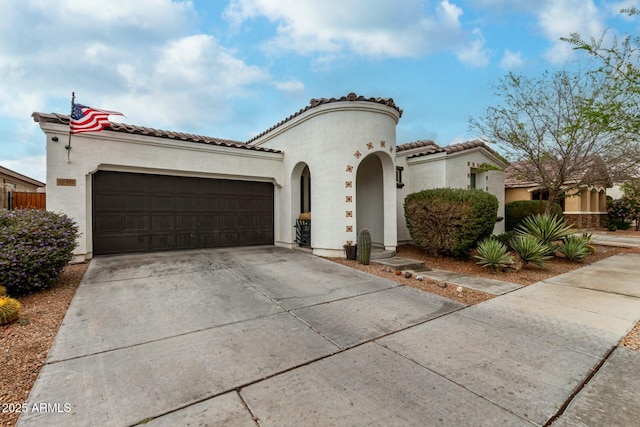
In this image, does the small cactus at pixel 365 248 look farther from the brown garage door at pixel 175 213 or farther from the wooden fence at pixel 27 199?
the wooden fence at pixel 27 199

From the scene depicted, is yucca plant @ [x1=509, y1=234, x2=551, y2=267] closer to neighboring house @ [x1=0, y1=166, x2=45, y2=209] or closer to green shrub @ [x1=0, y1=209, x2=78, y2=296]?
green shrub @ [x1=0, y1=209, x2=78, y2=296]

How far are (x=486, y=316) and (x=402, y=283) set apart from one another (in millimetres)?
2104

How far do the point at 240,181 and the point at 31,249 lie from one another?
616 centimetres

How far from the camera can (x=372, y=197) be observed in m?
11.3

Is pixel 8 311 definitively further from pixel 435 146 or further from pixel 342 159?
pixel 435 146

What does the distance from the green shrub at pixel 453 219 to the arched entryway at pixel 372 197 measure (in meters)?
1.61

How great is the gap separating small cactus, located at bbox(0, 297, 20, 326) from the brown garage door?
4.68 meters

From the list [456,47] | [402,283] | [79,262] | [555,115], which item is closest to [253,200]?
[79,262]

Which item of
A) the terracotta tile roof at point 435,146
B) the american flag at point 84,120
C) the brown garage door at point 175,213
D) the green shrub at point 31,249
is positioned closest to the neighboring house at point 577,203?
the terracotta tile roof at point 435,146

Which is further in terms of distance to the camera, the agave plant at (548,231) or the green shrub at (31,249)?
the agave plant at (548,231)

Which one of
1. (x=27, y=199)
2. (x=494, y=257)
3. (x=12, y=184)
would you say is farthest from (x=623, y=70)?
(x=12, y=184)

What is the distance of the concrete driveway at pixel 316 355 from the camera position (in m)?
2.38

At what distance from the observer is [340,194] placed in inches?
360

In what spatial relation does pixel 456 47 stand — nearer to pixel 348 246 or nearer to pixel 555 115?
pixel 555 115
